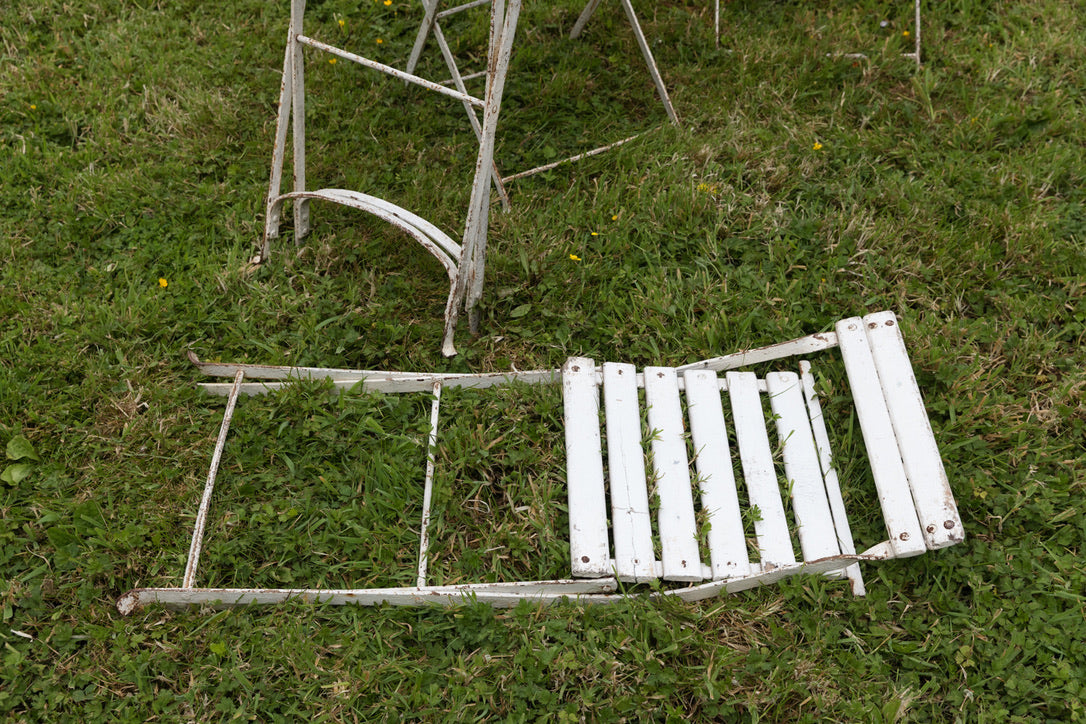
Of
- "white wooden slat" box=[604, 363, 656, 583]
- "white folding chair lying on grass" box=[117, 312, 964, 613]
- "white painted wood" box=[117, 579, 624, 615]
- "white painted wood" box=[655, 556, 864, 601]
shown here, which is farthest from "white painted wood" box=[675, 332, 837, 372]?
"white painted wood" box=[117, 579, 624, 615]

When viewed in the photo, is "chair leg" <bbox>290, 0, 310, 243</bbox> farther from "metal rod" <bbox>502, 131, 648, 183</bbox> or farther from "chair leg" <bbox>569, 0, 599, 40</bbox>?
"chair leg" <bbox>569, 0, 599, 40</bbox>

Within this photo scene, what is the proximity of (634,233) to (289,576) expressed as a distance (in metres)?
1.90

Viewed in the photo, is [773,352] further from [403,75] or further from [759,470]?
[403,75]

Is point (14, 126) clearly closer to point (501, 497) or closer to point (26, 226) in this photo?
point (26, 226)

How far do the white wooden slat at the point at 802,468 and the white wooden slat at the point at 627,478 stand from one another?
0.49 meters

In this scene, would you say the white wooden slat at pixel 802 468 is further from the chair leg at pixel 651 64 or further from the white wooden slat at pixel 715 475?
the chair leg at pixel 651 64

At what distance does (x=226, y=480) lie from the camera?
2578 millimetres

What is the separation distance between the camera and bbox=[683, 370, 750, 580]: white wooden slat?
2377mm

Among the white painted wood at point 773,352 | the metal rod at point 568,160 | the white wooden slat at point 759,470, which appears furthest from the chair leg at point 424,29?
the white wooden slat at point 759,470

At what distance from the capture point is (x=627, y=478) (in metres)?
2.48

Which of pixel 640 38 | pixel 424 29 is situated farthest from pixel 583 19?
pixel 424 29

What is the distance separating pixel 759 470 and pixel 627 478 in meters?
0.45

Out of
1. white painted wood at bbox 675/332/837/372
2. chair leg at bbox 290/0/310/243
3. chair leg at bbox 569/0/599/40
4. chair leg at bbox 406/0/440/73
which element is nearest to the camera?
chair leg at bbox 290/0/310/243

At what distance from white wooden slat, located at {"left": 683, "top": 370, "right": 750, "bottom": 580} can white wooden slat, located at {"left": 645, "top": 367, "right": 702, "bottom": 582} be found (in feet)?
0.17
